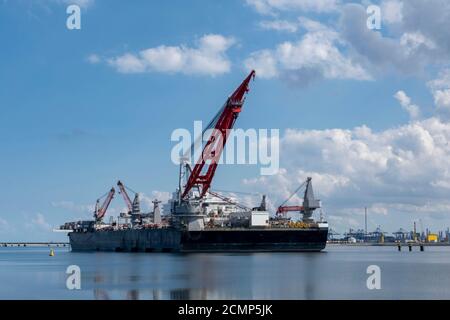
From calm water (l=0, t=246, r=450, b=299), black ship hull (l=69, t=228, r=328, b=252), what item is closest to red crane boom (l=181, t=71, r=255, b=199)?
black ship hull (l=69, t=228, r=328, b=252)

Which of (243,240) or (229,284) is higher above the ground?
(243,240)

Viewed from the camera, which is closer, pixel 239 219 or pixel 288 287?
pixel 288 287

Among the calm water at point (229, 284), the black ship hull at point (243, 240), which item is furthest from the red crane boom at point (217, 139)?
the calm water at point (229, 284)

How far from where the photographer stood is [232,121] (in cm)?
13325

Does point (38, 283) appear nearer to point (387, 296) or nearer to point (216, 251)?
point (387, 296)

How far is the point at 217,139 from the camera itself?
13675 cm

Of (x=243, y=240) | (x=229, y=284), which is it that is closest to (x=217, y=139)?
(x=243, y=240)

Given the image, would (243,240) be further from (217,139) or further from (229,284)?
(229,284)

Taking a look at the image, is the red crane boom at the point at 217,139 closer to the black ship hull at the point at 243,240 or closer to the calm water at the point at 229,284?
the black ship hull at the point at 243,240

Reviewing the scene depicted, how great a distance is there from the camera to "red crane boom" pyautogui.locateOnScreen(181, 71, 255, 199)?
131 m

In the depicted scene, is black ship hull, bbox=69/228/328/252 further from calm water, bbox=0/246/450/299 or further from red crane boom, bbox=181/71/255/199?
calm water, bbox=0/246/450/299
